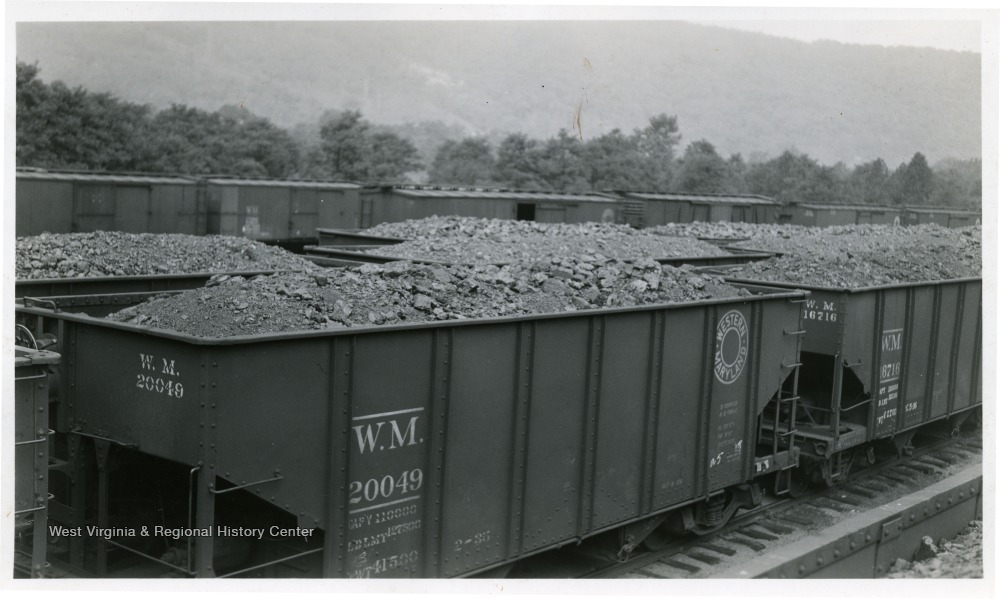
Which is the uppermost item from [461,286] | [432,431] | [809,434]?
[461,286]

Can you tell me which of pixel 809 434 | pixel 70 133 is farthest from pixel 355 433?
pixel 70 133

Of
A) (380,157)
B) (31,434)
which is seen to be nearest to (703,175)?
(380,157)

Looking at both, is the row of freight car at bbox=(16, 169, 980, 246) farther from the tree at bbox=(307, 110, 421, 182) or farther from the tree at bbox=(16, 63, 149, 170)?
the tree at bbox=(307, 110, 421, 182)

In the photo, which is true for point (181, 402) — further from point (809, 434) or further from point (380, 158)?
point (380, 158)

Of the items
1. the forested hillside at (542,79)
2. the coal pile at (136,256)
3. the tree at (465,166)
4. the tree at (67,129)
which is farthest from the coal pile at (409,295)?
the forested hillside at (542,79)

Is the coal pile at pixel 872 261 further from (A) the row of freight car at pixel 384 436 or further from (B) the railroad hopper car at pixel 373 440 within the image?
(B) the railroad hopper car at pixel 373 440

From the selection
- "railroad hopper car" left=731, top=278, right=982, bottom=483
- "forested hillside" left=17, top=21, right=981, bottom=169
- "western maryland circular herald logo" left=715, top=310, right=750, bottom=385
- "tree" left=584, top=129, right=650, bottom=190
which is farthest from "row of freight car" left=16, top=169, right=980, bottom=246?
"forested hillside" left=17, top=21, right=981, bottom=169

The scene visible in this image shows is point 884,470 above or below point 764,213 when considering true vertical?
below
